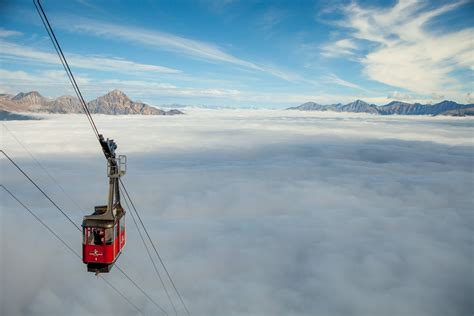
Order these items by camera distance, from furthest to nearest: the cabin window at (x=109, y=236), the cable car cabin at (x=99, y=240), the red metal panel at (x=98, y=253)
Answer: the red metal panel at (x=98, y=253), the cabin window at (x=109, y=236), the cable car cabin at (x=99, y=240)

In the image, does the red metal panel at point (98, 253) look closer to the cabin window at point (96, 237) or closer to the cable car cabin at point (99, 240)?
the cable car cabin at point (99, 240)

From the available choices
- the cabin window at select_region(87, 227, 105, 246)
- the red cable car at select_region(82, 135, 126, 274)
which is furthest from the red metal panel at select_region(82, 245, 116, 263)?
the cabin window at select_region(87, 227, 105, 246)

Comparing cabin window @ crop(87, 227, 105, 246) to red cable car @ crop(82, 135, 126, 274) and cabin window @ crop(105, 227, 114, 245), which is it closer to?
red cable car @ crop(82, 135, 126, 274)

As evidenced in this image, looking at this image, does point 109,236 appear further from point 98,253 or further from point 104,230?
point 98,253

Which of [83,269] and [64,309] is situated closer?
[64,309]

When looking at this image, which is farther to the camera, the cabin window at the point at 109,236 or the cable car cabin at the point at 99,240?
the cabin window at the point at 109,236

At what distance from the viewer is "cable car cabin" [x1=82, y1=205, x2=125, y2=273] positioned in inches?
674

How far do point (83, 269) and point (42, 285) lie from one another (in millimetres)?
20868

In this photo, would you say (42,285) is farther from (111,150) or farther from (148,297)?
(111,150)

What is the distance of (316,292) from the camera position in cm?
12138

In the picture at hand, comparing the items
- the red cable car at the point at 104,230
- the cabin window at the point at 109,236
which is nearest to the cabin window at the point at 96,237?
the red cable car at the point at 104,230

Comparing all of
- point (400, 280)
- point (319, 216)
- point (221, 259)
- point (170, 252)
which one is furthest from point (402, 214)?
point (170, 252)

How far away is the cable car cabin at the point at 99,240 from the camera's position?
1711 centimetres

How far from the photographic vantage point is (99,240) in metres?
17.5
